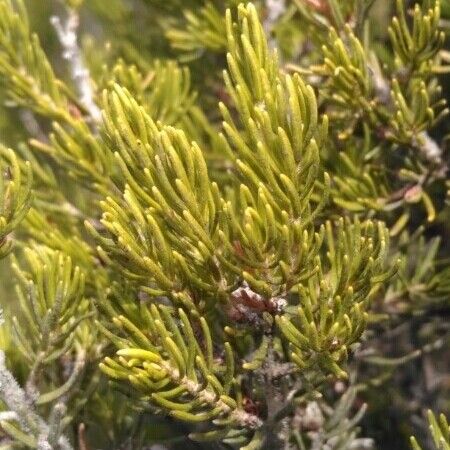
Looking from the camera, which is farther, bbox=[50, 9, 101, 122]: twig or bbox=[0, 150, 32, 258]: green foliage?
bbox=[50, 9, 101, 122]: twig

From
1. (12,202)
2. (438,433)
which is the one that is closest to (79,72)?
(12,202)

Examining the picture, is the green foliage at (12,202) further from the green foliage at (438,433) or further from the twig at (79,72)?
the green foliage at (438,433)

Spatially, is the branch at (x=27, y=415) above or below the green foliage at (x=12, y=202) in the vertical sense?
below

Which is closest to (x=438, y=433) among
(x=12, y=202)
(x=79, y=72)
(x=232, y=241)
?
(x=232, y=241)

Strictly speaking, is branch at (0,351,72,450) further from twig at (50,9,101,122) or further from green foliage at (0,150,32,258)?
twig at (50,9,101,122)

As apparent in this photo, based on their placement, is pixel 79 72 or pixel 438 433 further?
pixel 79 72

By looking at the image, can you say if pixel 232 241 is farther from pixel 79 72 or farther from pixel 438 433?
pixel 79 72

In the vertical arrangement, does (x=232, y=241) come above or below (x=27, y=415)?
above

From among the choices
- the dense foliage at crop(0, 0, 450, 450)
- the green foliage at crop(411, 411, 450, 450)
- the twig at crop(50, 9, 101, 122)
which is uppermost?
the twig at crop(50, 9, 101, 122)

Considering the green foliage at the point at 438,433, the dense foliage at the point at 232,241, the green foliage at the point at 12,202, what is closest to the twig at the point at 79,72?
the dense foliage at the point at 232,241

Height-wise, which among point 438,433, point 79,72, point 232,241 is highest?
point 79,72

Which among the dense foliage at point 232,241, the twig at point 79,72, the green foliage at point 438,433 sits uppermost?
the twig at point 79,72

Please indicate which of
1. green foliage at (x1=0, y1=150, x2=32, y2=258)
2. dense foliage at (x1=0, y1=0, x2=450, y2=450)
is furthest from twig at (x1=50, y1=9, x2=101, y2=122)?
green foliage at (x1=0, y1=150, x2=32, y2=258)
